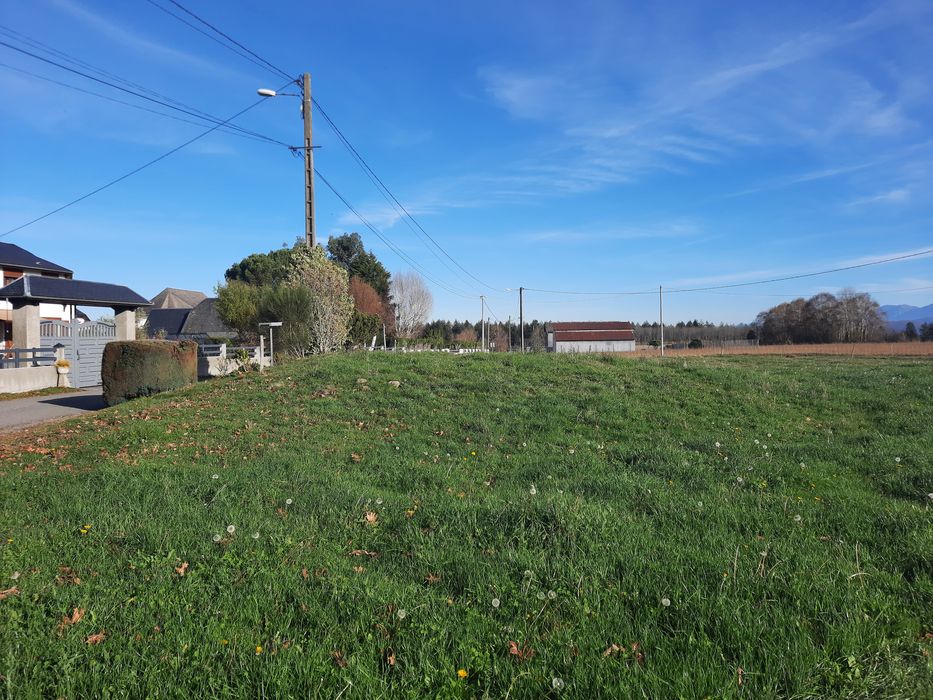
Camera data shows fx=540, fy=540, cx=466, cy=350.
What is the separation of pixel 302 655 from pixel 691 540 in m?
2.73

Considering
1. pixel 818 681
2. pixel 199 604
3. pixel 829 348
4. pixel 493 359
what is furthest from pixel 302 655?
pixel 829 348

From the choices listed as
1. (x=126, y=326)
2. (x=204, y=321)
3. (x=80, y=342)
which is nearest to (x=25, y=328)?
(x=80, y=342)

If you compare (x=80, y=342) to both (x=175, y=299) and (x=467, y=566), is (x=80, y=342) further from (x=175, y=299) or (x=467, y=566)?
(x=175, y=299)

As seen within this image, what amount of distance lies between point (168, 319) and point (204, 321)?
5.67 meters

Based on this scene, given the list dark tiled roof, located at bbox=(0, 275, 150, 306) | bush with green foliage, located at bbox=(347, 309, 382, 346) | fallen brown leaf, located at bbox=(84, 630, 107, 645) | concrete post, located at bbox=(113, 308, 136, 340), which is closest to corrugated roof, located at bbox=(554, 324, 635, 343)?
bush with green foliage, located at bbox=(347, 309, 382, 346)

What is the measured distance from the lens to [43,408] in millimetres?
13789

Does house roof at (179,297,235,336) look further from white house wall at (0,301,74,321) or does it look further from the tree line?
white house wall at (0,301,74,321)

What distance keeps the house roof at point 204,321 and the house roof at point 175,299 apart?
14.5 metres

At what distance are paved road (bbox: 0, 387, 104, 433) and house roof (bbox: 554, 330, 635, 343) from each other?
205 feet

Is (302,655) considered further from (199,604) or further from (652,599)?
(652,599)

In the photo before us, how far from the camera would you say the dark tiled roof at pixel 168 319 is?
5488 centimetres

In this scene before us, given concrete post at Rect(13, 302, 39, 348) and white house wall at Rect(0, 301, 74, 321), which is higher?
white house wall at Rect(0, 301, 74, 321)

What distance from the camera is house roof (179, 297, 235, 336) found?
52.6 metres

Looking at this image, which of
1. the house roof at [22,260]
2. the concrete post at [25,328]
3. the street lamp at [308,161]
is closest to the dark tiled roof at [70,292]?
the concrete post at [25,328]
